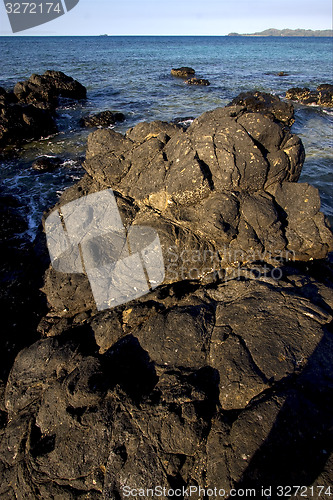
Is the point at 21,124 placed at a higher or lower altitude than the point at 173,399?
higher

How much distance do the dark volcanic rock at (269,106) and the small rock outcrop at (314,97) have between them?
841cm

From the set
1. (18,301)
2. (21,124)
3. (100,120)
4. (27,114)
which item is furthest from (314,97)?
(18,301)

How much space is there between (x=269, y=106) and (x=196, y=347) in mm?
16170

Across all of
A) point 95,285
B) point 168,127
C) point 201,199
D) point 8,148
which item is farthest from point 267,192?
point 8,148

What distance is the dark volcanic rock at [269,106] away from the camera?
15141 mm

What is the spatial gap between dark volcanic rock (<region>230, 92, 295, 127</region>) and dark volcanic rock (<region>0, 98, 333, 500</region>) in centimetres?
1060

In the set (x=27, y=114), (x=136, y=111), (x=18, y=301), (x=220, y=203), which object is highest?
(x=27, y=114)

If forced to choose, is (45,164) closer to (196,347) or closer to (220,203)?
(220,203)

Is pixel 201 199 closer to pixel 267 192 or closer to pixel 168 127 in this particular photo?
pixel 267 192

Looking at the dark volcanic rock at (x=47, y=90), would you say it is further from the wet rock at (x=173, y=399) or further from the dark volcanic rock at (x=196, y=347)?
the wet rock at (x=173, y=399)

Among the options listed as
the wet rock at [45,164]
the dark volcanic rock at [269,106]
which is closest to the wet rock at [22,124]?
the wet rock at [45,164]

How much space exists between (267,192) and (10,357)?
6210mm

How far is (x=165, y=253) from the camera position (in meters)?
5.52

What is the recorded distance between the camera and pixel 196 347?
387cm
